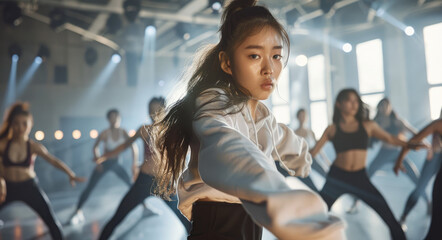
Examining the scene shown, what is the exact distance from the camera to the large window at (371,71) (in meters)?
9.51

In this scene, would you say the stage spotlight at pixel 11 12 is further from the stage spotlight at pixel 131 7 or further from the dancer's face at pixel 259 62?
the dancer's face at pixel 259 62

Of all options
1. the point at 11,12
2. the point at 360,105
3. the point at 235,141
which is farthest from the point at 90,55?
the point at 235,141

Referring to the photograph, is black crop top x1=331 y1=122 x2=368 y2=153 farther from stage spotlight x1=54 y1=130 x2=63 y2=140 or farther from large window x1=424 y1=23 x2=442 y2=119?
stage spotlight x1=54 y1=130 x2=63 y2=140

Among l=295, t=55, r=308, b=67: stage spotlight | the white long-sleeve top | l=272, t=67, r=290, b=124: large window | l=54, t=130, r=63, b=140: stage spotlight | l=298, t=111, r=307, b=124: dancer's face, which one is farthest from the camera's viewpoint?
l=272, t=67, r=290, b=124: large window

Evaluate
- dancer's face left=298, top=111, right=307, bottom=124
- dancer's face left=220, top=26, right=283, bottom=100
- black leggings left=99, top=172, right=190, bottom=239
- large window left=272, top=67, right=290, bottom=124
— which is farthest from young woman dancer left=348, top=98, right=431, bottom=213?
large window left=272, top=67, right=290, bottom=124

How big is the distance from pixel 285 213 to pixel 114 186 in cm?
964

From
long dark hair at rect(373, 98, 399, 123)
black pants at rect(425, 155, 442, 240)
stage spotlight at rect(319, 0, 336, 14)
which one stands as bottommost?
black pants at rect(425, 155, 442, 240)

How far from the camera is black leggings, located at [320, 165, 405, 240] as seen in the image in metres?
3.08

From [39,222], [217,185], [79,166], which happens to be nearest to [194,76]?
[217,185]

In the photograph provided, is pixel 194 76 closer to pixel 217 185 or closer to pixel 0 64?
pixel 217 185

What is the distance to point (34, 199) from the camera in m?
3.42

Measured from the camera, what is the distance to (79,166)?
11062 millimetres

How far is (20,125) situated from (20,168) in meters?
0.46

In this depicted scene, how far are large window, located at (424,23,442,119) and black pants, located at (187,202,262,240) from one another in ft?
28.3
